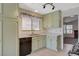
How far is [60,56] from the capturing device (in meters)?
1.63

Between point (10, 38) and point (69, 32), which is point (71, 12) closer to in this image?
point (69, 32)

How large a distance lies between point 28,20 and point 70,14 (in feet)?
2.00

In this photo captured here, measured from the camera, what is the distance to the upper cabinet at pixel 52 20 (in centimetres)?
164

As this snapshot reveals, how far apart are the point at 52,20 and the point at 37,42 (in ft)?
1.27

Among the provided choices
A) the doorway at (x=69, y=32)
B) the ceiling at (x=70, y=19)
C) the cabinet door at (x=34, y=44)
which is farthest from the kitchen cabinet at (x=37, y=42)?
the ceiling at (x=70, y=19)

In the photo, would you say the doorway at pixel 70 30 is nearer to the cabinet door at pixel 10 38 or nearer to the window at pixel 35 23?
the window at pixel 35 23

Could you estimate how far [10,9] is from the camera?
164cm

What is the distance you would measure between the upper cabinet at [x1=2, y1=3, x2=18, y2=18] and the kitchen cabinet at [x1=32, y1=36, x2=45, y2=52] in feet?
1.45

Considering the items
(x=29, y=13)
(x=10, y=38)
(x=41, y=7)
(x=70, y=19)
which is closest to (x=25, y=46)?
(x=10, y=38)

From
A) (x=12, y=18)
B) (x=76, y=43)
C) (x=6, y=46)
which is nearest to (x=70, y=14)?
(x=76, y=43)

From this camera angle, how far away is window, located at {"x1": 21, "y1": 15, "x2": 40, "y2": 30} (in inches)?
64.1

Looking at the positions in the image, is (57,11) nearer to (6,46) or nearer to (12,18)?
(12,18)

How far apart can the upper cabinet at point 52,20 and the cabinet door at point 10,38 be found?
0.43 m

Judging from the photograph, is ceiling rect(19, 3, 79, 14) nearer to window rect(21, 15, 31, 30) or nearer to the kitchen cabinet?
window rect(21, 15, 31, 30)
